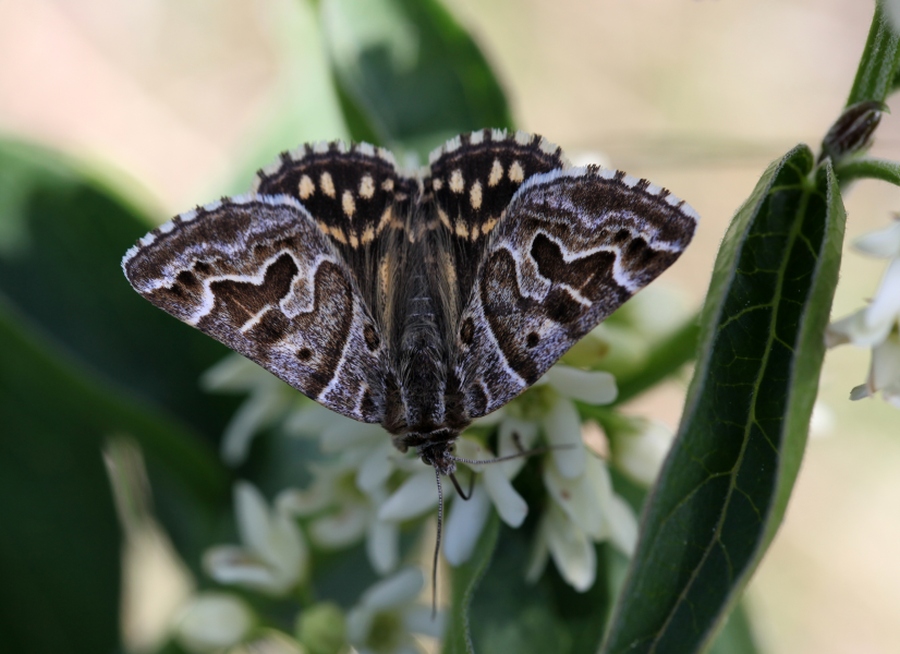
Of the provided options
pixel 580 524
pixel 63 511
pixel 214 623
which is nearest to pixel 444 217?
pixel 580 524

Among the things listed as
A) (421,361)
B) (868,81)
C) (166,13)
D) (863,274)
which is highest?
(166,13)

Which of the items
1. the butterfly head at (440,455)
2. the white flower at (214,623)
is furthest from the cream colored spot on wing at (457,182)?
the white flower at (214,623)

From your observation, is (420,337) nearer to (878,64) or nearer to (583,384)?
(583,384)

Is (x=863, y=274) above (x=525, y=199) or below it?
above

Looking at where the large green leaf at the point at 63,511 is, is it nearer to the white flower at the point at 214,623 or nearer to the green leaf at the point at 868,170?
the white flower at the point at 214,623

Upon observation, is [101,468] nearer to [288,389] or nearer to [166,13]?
[288,389]

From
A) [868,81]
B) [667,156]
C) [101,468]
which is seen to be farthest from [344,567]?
[868,81]

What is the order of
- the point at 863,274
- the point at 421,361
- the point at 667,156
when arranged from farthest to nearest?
the point at 863,274 → the point at 667,156 → the point at 421,361
